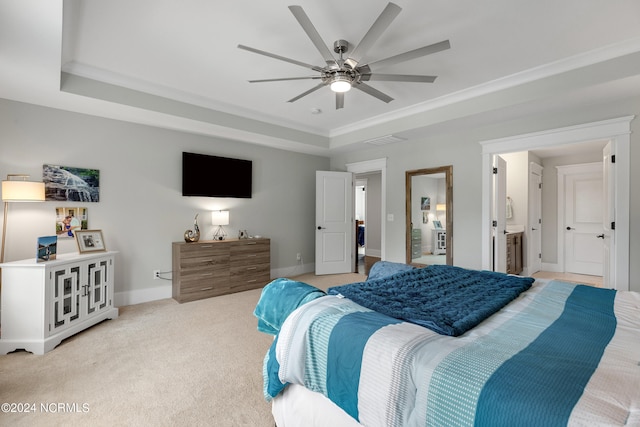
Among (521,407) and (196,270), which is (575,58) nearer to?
(521,407)

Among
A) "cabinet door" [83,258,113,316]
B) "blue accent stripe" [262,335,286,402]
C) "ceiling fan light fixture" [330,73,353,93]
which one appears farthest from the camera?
"cabinet door" [83,258,113,316]

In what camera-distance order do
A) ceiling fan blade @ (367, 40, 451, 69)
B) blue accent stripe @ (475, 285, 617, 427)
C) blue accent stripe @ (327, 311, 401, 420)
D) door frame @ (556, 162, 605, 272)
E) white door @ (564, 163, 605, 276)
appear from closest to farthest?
blue accent stripe @ (475, 285, 617, 427)
blue accent stripe @ (327, 311, 401, 420)
ceiling fan blade @ (367, 40, 451, 69)
white door @ (564, 163, 605, 276)
door frame @ (556, 162, 605, 272)

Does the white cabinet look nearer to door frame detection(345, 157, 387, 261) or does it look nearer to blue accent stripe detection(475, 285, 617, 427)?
blue accent stripe detection(475, 285, 617, 427)

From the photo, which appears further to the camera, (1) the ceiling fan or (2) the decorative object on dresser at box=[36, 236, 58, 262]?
(2) the decorative object on dresser at box=[36, 236, 58, 262]

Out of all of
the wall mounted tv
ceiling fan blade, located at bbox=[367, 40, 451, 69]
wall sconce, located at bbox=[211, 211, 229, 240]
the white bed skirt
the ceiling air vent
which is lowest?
the white bed skirt

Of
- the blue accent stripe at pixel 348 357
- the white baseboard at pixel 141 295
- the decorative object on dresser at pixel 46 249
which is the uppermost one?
the decorative object on dresser at pixel 46 249

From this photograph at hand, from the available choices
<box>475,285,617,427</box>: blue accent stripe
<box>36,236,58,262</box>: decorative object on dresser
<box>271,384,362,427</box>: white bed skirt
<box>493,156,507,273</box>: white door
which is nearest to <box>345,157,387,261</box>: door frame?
<box>493,156,507,273</box>: white door

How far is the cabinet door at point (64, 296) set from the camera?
2617 mm

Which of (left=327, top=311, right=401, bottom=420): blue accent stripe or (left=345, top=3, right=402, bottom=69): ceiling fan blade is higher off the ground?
(left=345, top=3, right=402, bottom=69): ceiling fan blade

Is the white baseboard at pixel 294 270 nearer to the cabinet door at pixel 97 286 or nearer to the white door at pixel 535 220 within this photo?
the cabinet door at pixel 97 286

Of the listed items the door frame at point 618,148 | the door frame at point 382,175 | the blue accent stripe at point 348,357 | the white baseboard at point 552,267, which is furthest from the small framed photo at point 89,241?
the white baseboard at point 552,267

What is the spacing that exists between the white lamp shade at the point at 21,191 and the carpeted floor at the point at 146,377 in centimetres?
140

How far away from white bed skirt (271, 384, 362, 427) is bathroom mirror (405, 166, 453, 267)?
12.3 feet

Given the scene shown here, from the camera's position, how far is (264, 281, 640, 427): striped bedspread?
2.65ft
